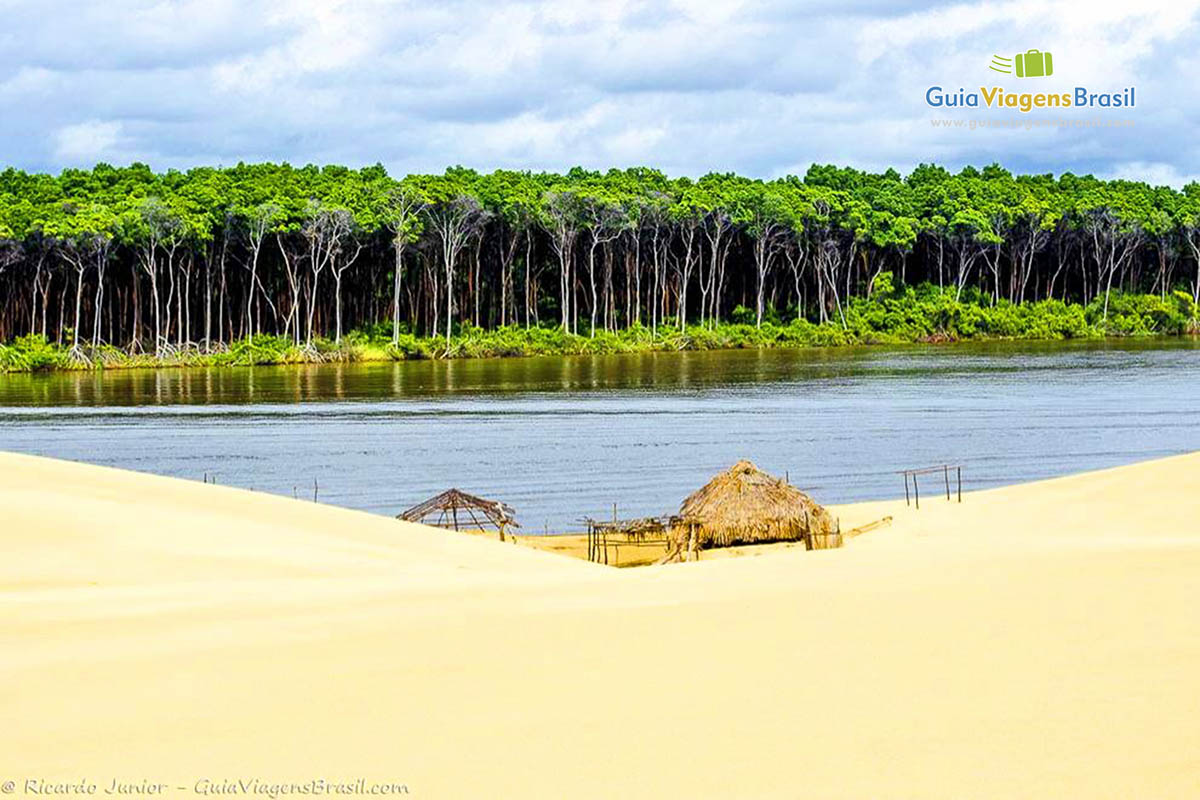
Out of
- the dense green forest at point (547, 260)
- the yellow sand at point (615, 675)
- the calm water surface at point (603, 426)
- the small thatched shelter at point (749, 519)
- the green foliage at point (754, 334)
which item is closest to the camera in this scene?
the yellow sand at point (615, 675)

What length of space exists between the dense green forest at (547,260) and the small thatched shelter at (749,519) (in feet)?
213

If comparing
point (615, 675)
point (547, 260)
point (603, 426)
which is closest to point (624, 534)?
point (615, 675)

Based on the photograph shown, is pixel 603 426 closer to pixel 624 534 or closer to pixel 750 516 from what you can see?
pixel 624 534

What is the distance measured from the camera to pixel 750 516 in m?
22.4

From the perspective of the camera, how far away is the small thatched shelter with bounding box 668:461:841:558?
22141 millimetres

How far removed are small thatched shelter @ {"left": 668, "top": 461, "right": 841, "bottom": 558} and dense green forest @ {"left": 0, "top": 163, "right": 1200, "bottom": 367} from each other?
64930mm

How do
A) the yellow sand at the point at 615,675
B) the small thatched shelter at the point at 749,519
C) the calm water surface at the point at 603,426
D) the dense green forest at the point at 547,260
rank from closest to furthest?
the yellow sand at the point at 615,675 → the small thatched shelter at the point at 749,519 → the calm water surface at the point at 603,426 → the dense green forest at the point at 547,260

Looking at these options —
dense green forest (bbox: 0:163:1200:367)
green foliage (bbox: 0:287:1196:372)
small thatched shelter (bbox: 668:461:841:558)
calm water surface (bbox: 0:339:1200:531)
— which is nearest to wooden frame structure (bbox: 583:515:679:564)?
small thatched shelter (bbox: 668:461:841:558)

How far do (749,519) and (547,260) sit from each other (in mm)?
87110

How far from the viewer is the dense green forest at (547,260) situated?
8944 cm

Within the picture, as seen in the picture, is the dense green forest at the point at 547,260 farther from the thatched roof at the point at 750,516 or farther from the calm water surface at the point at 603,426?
the thatched roof at the point at 750,516

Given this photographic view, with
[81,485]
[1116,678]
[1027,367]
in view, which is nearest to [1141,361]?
[1027,367]

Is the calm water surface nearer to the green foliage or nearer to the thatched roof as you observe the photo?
the thatched roof

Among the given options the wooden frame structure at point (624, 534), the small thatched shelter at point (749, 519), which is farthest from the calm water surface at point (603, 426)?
the small thatched shelter at point (749, 519)
